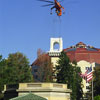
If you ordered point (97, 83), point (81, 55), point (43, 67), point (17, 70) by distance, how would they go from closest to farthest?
point (97, 83) → point (17, 70) → point (43, 67) → point (81, 55)

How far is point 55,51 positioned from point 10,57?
37676 mm

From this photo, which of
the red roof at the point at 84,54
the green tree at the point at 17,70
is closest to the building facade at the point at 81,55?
the red roof at the point at 84,54

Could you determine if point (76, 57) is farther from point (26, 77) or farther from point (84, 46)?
point (26, 77)

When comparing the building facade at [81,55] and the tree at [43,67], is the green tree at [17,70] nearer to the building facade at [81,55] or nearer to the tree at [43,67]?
the tree at [43,67]

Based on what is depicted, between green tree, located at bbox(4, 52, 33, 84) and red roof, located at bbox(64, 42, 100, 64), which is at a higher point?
red roof, located at bbox(64, 42, 100, 64)

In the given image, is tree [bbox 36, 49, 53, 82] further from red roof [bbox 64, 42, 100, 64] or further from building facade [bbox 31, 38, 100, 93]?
red roof [bbox 64, 42, 100, 64]

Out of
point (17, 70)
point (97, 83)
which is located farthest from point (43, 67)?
point (97, 83)

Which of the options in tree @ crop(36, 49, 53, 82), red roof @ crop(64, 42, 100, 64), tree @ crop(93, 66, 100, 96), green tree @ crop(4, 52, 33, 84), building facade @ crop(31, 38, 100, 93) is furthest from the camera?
red roof @ crop(64, 42, 100, 64)

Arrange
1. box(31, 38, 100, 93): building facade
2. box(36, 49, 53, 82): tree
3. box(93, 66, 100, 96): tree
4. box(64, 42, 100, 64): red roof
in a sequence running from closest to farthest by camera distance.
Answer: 1. box(93, 66, 100, 96): tree
2. box(36, 49, 53, 82): tree
3. box(31, 38, 100, 93): building facade
4. box(64, 42, 100, 64): red roof

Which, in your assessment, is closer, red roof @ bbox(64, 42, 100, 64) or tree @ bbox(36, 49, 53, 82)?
tree @ bbox(36, 49, 53, 82)

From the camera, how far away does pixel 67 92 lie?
37.2 metres

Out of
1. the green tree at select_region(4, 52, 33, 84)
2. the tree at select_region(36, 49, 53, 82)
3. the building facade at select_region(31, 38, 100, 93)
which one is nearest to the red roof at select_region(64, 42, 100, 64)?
the building facade at select_region(31, 38, 100, 93)

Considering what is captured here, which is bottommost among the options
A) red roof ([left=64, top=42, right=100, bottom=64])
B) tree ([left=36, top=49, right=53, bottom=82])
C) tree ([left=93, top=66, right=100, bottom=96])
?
tree ([left=93, top=66, right=100, bottom=96])

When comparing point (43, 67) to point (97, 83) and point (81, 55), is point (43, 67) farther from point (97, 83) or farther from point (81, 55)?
point (81, 55)
